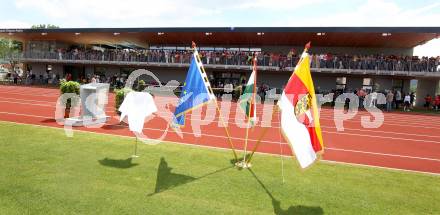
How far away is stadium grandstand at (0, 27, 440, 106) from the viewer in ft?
87.4

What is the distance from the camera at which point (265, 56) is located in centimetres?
2928

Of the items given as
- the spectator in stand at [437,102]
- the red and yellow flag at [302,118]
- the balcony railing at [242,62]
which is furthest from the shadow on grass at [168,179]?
the spectator in stand at [437,102]

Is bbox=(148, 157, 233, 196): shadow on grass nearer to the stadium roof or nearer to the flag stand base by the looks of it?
the flag stand base

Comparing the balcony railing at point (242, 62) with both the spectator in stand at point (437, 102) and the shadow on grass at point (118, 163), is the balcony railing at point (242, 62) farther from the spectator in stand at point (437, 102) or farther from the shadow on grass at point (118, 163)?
the shadow on grass at point (118, 163)

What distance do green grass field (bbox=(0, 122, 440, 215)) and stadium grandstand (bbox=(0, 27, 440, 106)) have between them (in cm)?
2067

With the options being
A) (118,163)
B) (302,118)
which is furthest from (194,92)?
(302,118)

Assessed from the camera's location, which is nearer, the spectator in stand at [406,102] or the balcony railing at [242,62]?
the balcony railing at [242,62]

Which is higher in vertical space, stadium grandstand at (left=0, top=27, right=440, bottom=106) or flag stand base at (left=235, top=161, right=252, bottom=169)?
stadium grandstand at (left=0, top=27, right=440, bottom=106)

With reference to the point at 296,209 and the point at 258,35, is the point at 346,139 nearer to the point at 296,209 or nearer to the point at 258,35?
the point at 296,209

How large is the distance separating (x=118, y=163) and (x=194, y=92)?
227 cm

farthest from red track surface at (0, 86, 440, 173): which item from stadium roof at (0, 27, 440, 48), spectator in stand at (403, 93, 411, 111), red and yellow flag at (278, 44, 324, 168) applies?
stadium roof at (0, 27, 440, 48)

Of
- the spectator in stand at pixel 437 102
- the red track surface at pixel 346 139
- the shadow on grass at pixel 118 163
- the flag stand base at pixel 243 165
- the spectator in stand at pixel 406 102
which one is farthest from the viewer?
the spectator in stand at pixel 437 102

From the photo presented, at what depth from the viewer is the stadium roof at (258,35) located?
86.9 ft

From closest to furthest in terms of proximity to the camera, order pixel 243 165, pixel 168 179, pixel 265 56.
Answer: pixel 168 179 → pixel 243 165 → pixel 265 56
